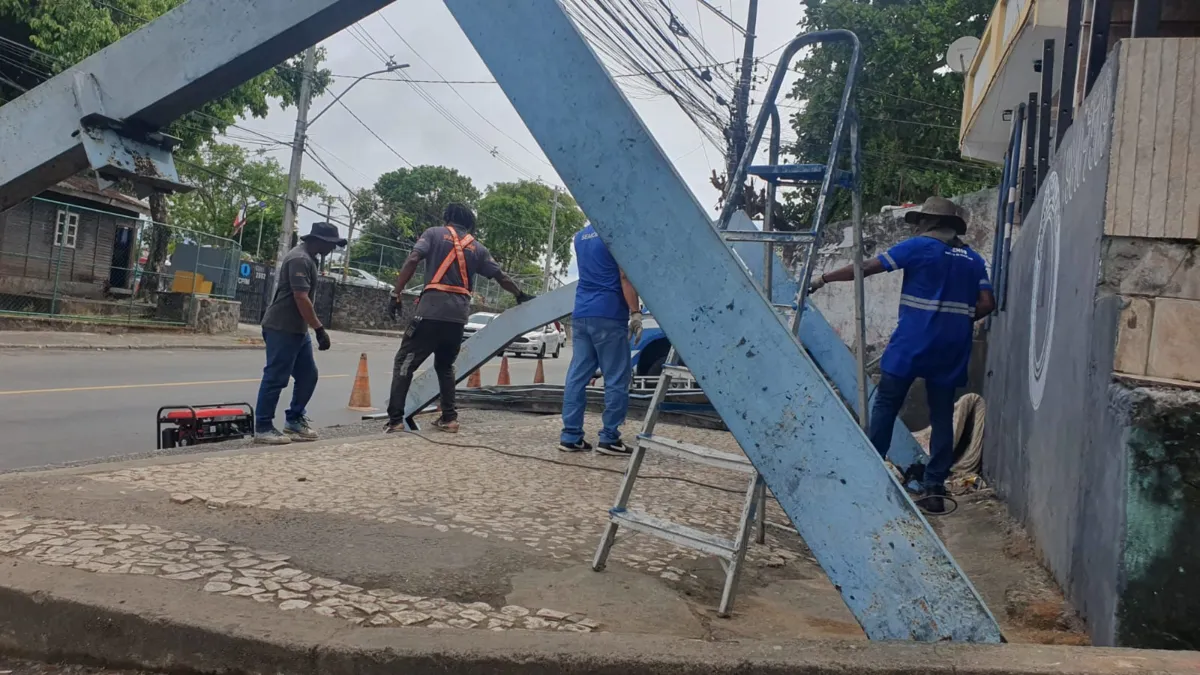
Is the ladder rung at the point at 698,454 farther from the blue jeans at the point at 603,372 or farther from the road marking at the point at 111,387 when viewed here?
the road marking at the point at 111,387

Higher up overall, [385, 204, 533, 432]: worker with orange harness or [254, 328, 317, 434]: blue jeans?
[385, 204, 533, 432]: worker with orange harness

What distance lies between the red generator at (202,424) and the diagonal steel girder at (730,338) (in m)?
4.36

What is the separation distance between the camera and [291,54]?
3219mm

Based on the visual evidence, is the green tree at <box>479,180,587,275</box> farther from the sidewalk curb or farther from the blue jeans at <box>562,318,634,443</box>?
the sidewalk curb

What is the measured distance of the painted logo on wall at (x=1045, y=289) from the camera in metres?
3.67

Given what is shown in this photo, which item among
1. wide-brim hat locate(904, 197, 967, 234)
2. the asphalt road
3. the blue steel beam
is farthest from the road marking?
wide-brim hat locate(904, 197, 967, 234)

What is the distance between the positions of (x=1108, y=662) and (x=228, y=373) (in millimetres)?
13032

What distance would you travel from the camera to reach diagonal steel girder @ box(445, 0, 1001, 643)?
7.45ft

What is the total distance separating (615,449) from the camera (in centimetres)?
617

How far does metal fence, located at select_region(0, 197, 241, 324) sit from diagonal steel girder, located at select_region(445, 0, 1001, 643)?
703 inches

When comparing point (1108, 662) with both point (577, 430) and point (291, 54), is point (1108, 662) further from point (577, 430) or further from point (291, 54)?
point (577, 430)

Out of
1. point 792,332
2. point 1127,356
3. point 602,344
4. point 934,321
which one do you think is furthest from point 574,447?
point 1127,356

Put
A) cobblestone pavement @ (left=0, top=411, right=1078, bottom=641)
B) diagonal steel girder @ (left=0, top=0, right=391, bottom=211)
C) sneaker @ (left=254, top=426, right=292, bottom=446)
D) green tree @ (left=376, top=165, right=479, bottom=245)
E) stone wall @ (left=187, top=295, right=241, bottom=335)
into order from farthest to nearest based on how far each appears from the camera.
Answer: green tree @ (left=376, top=165, right=479, bottom=245) < stone wall @ (left=187, top=295, right=241, bottom=335) < sneaker @ (left=254, top=426, right=292, bottom=446) < diagonal steel girder @ (left=0, top=0, right=391, bottom=211) < cobblestone pavement @ (left=0, top=411, right=1078, bottom=641)

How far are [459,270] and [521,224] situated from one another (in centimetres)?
6118
